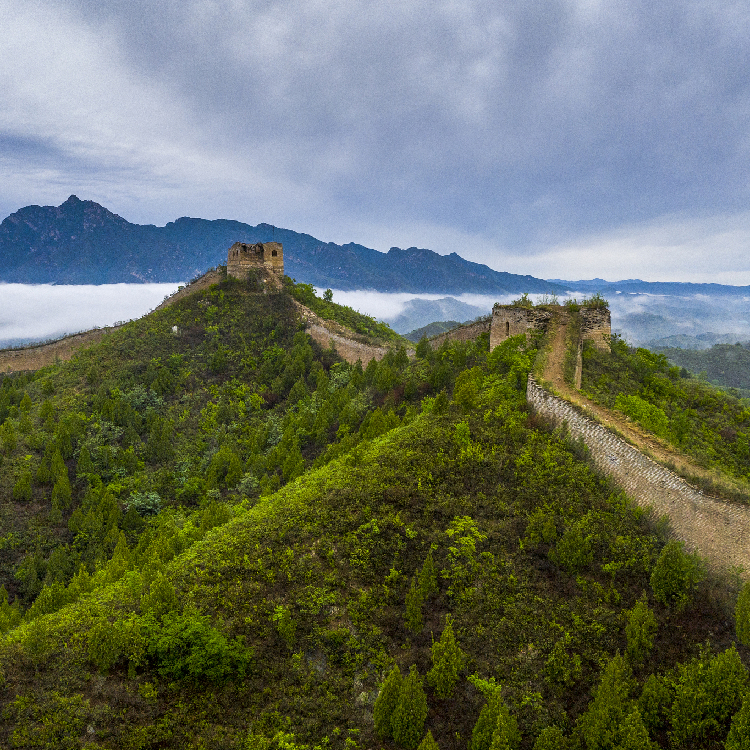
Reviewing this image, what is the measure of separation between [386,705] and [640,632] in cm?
425

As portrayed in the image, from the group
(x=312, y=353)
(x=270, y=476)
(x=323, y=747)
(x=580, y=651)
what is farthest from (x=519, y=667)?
(x=312, y=353)

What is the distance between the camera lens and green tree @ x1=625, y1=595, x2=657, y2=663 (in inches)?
325

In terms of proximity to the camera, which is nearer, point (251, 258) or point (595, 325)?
point (595, 325)

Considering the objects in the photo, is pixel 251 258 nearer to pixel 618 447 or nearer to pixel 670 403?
pixel 670 403

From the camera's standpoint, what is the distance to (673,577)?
30.5 ft

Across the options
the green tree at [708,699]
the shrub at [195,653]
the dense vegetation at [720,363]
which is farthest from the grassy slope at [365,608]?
the dense vegetation at [720,363]

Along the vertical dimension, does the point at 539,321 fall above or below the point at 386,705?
above

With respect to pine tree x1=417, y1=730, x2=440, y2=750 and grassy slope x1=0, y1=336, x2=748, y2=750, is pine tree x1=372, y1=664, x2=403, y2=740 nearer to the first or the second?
grassy slope x1=0, y1=336, x2=748, y2=750

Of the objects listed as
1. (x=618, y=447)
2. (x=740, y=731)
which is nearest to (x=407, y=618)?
(x=740, y=731)

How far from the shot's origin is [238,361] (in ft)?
93.7

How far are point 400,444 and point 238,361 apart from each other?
18.0m

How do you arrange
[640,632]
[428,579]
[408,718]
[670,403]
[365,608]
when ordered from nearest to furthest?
[408,718]
[640,632]
[365,608]
[428,579]
[670,403]

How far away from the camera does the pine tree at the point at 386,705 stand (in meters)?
7.10

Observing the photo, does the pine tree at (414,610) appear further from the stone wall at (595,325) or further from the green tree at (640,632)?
the stone wall at (595,325)
